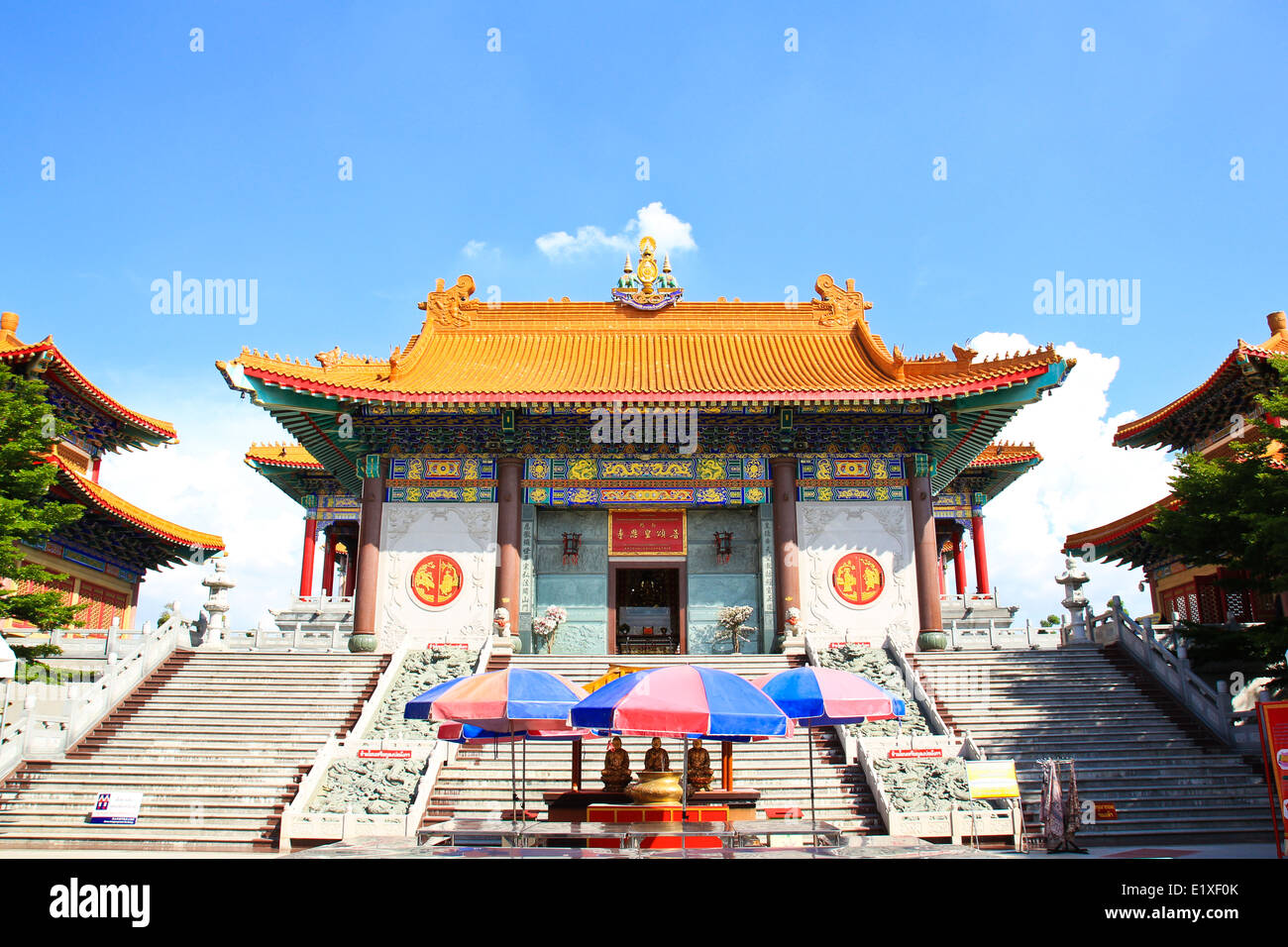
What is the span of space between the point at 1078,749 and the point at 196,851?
12379 millimetres

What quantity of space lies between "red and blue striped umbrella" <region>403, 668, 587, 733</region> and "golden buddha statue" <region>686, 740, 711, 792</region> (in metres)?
1.52

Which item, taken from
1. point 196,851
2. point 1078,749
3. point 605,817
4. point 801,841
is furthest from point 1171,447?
point 196,851

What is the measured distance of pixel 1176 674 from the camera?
15.4 m

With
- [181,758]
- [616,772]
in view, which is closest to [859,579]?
[616,772]

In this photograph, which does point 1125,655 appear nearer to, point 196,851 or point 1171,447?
point 1171,447

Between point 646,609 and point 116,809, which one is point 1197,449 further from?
point 116,809

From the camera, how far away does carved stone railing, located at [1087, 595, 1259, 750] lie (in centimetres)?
1393

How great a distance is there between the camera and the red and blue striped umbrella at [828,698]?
30.6 ft

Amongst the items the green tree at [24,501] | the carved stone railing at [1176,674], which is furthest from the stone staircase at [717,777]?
the green tree at [24,501]

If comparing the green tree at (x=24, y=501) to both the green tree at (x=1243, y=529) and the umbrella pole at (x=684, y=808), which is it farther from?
the green tree at (x=1243, y=529)

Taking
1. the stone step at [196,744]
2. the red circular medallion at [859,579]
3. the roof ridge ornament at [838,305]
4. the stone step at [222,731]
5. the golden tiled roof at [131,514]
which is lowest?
the stone step at [196,744]

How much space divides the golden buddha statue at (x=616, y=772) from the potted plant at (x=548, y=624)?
9.74m

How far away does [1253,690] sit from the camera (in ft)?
51.4

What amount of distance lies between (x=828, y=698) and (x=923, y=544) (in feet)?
36.9
